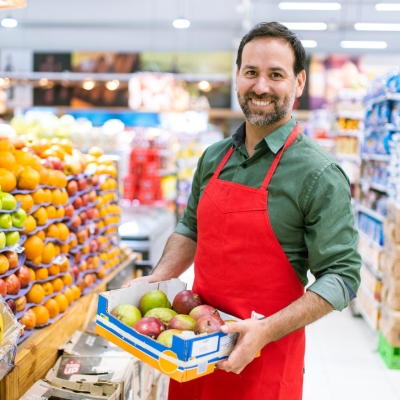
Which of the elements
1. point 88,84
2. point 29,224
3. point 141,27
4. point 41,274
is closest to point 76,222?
point 41,274

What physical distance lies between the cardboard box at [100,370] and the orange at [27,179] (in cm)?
87

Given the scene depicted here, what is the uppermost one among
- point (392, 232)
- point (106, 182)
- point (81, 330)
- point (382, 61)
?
point (382, 61)

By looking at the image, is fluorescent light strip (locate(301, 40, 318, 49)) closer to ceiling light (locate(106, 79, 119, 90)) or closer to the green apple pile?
ceiling light (locate(106, 79, 119, 90))

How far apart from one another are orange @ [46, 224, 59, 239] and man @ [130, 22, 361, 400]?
46.7 inches

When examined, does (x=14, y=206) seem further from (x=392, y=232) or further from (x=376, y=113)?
(x=376, y=113)

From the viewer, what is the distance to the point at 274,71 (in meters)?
1.88

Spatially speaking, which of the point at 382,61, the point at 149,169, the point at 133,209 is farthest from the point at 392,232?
the point at 382,61

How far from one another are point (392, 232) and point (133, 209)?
379 centimetres

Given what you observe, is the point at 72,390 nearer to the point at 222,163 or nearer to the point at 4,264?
the point at 4,264

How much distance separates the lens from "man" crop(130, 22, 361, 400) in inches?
68.9

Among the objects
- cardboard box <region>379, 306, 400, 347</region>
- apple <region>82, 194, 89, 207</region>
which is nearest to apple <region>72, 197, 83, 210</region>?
apple <region>82, 194, 89, 207</region>

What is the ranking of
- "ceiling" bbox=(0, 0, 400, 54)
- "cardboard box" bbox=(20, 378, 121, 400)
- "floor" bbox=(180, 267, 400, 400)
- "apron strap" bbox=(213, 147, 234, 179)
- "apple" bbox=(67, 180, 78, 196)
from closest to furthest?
"apron strap" bbox=(213, 147, 234, 179), "cardboard box" bbox=(20, 378, 121, 400), "apple" bbox=(67, 180, 78, 196), "floor" bbox=(180, 267, 400, 400), "ceiling" bbox=(0, 0, 400, 54)

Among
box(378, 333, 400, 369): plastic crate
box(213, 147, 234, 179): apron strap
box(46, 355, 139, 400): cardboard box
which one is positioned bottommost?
box(378, 333, 400, 369): plastic crate

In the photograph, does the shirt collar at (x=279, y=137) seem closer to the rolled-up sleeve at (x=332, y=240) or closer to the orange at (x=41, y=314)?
the rolled-up sleeve at (x=332, y=240)
